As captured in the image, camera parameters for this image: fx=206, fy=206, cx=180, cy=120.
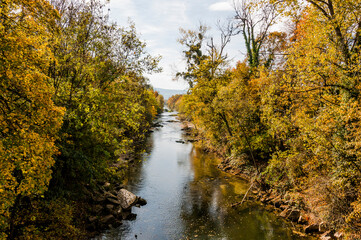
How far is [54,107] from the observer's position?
6625mm

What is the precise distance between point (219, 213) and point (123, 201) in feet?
20.6

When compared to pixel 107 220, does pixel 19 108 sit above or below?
above

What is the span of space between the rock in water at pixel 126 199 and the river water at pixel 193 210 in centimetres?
58

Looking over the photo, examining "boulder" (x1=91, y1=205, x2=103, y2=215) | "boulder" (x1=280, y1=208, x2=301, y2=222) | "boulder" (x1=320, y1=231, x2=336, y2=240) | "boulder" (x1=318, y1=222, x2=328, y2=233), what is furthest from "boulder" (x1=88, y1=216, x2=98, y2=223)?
"boulder" (x1=318, y1=222, x2=328, y2=233)

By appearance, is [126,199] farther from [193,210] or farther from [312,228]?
[312,228]

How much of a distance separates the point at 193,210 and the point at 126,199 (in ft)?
14.8

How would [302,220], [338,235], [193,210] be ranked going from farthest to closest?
1. [193,210]
2. [302,220]
3. [338,235]

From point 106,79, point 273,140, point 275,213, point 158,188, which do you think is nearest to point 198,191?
point 158,188

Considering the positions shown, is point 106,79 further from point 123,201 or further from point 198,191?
point 198,191

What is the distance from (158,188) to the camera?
→ 17000 millimetres

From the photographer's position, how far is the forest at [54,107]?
18.1 ft

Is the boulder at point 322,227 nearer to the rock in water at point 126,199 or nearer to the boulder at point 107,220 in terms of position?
the rock in water at point 126,199

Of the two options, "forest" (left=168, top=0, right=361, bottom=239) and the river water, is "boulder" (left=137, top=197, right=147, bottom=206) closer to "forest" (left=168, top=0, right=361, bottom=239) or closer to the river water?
the river water

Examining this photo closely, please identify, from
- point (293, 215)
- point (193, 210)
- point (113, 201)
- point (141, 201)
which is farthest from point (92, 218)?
point (293, 215)
